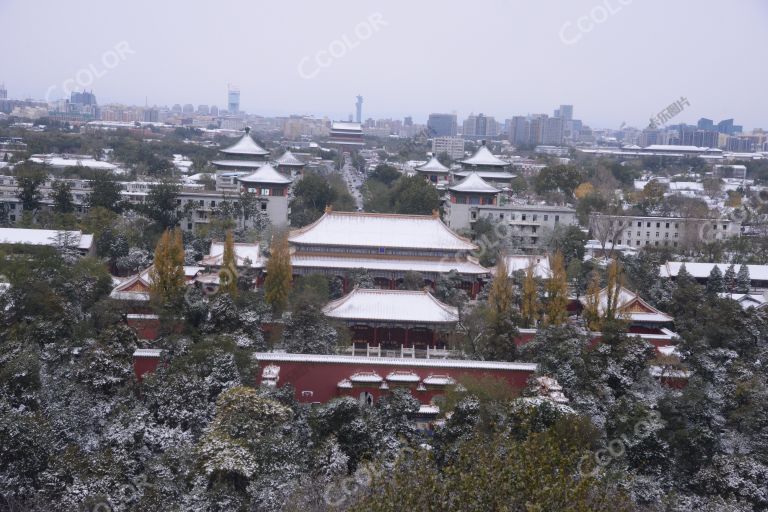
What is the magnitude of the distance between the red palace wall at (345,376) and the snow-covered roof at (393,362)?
39mm

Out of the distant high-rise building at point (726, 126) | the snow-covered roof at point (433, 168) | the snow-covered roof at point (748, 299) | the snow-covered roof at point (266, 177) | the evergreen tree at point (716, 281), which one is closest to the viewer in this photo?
the snow-covered roof at point (748, 299)

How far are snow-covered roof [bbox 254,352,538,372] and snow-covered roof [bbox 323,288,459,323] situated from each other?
8.27ft

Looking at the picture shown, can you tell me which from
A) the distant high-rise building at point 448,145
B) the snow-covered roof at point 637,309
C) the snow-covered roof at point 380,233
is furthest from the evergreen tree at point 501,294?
the distant high-rise building at point 448,145

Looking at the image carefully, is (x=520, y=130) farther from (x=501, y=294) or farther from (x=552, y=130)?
(x=501, y=294)

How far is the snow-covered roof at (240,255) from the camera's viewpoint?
2095 centimetres

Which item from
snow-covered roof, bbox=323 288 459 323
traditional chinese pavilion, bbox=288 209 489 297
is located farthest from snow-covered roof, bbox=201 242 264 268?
snow-covered roof, bbox=323 288 459 323

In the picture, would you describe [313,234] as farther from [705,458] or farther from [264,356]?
[705,458]

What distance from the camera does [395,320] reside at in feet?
56.9

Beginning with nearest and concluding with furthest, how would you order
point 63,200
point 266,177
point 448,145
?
point 63,200 < point 266,177 < point 448,145

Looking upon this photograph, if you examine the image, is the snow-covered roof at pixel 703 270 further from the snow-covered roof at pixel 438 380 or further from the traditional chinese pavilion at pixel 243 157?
the traditional chinese pavilion at pixel 243 157

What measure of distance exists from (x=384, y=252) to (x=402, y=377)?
24.4 feet

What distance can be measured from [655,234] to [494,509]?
27067 mm

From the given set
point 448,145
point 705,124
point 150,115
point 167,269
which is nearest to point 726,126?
point 705,124

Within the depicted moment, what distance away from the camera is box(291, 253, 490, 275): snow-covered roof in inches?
836
